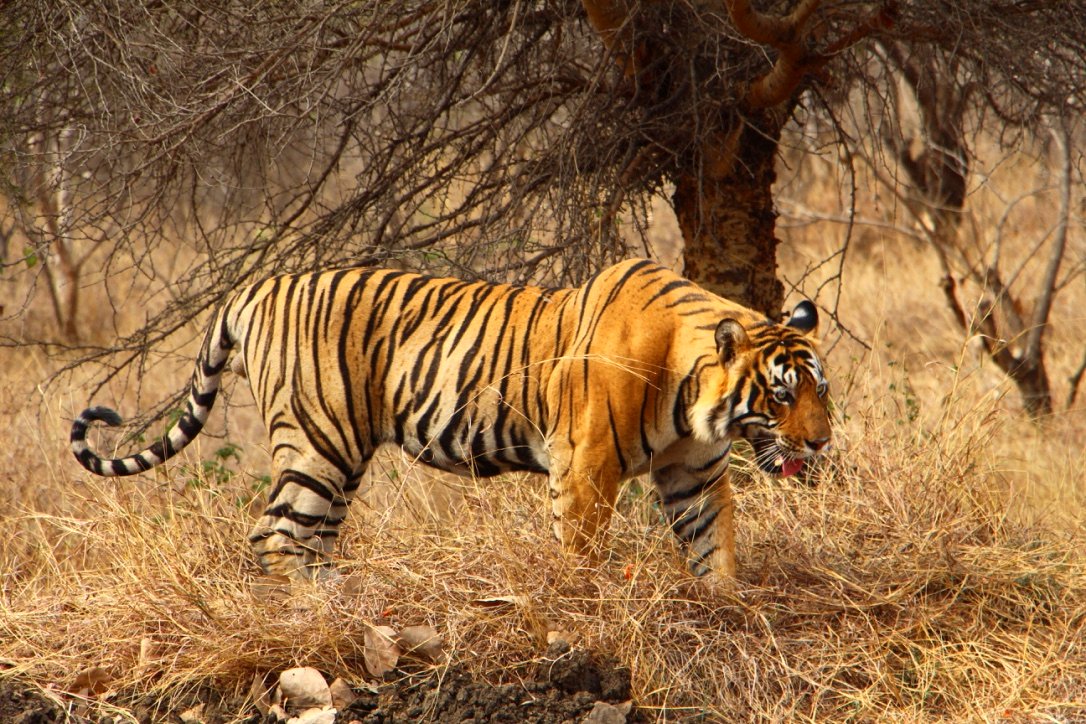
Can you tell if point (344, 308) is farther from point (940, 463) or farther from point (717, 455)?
point (940, 463)

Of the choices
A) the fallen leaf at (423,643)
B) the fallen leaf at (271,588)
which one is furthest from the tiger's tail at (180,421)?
the fallen leaf at (423,643)

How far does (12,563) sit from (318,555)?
173cm

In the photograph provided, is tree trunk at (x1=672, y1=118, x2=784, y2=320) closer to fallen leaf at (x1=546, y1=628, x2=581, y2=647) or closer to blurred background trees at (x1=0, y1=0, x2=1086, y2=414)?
blurred background trees at (x1=0, y1=0, x2=1086, y2=414)

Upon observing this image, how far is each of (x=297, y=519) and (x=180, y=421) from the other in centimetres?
70

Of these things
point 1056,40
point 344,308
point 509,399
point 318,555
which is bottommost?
point 318,555

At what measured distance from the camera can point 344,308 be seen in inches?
201

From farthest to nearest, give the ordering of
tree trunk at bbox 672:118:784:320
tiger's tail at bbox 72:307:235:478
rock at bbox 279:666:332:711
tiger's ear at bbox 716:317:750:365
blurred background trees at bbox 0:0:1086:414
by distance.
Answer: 1. tree trunk at bbox 672:118:784:320
2. blurred background trees at bbox 0:0:1086:414
3. tiger's tail at bbox 72:307:235:478
4. tiger's ear at bbox 716:317:750:365
5. rock at bbox 279:666:332:711

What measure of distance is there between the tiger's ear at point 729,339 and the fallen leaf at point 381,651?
149cm

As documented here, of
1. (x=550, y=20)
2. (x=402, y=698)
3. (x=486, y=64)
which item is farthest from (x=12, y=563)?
(x=550, y=20)

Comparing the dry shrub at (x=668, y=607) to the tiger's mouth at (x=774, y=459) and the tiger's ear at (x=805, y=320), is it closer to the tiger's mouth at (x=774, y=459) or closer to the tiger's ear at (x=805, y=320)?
the tiger's mouth at (x=774, y=459)

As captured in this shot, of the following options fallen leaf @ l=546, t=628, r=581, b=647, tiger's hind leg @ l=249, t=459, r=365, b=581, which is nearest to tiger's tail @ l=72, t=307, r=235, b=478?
tiger's hind leg @ l=249, t=459, r=365, b=581

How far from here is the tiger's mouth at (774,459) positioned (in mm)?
4387

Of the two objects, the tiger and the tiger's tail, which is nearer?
the tiger

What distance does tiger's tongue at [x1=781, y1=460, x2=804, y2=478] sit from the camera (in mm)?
4367
